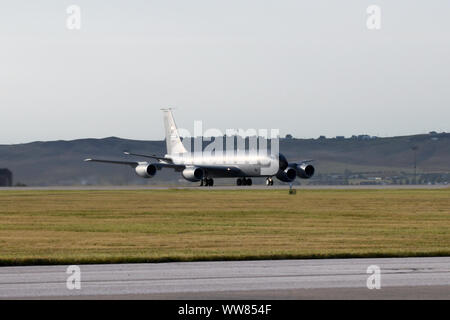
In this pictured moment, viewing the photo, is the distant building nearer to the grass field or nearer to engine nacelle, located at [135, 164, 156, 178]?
engine nacelle, located at [135, 164, 156, 178]

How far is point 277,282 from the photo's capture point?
19.0 metres

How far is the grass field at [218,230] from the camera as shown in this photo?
2602cm

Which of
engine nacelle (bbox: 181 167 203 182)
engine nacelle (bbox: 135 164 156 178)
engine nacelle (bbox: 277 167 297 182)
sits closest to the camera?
engine nacelle (bbox: 277 167 297 182)

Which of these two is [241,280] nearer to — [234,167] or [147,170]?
[234,167]

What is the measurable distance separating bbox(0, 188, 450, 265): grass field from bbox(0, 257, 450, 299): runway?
1985 millimetres

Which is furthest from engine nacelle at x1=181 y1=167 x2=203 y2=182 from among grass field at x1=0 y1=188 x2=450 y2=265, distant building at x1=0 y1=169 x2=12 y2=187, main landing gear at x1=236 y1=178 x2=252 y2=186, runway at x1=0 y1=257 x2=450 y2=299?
runway at x1=0 y1=257 x2=450 y2=299

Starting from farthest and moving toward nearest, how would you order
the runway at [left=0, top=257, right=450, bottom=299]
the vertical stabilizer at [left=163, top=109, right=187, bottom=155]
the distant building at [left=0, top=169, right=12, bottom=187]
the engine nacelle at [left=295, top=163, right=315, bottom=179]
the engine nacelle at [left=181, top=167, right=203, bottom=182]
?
the distant building at [left=0, top=169, right=12, bottom=187], the vertical stabilizer at [left=163, top=109, right=187, bottom=155], the engine nacelle at [left=295, top=163, right=315, bottom=179], the engine nacelle at [left=181, top=167, right=203, bottom=182], the runway at [left=0, top=257, right=450, bottom=299]

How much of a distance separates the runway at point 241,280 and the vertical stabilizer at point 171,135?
85.7 meters

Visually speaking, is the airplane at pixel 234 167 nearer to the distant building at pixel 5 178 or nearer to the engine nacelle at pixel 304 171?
the engine nacelle at pixel 304 171

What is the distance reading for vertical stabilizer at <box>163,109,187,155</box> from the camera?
359 feet

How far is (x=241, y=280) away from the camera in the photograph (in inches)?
768

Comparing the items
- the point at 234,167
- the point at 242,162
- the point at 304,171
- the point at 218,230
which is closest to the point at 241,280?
the point at 218,230
